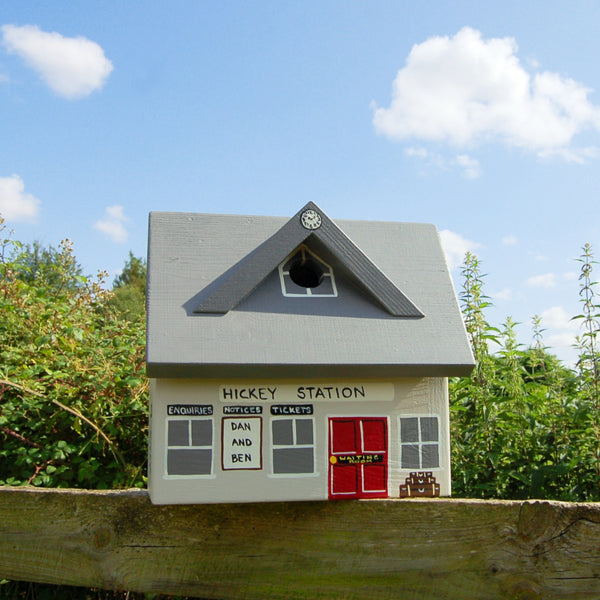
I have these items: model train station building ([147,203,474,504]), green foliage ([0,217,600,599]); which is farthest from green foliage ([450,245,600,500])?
model train station building ([147,203,474,504])

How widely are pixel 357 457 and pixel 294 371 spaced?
452 millimetres

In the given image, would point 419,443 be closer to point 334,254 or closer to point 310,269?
point 334,254

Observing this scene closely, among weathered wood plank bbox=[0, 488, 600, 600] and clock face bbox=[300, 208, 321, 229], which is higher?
clock face bbox=[300, 208, 321, 229]

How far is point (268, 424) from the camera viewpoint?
7.80 ft

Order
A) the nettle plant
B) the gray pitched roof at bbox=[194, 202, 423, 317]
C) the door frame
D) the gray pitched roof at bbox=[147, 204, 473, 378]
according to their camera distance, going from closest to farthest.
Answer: the gray pitched roof at bbox=[147, 204, 473, 378]
the door frame
the gray pitched roof at bbox=[194, 202, 423, 317]
the nettle plant

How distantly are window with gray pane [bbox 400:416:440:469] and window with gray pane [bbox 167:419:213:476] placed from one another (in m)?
0.77

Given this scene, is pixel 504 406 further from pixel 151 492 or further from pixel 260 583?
pixel 151 492

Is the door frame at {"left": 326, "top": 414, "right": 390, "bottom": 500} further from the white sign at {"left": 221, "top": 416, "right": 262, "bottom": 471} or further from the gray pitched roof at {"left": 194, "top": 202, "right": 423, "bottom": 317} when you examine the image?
the gray pitched roof at {"left": 194, "top": 202, "right": 423, "bottom": 317}

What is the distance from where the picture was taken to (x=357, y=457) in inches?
95.8

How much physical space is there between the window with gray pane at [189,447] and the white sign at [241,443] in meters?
0.06

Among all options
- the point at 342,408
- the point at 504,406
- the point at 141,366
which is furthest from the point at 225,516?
the point at 504,406

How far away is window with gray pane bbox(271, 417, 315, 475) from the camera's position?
7.77ft

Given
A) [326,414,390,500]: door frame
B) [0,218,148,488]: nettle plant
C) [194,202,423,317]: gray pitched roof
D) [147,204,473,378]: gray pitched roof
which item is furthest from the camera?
[0,218,148,488]: nettle plant

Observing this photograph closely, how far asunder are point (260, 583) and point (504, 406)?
5.11 ft
